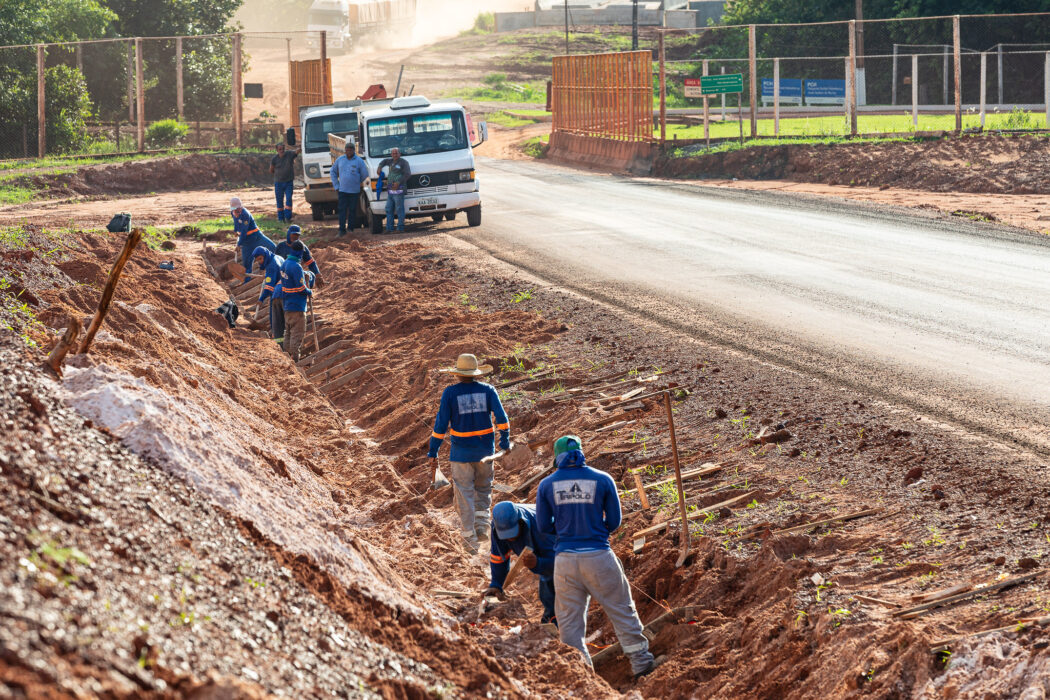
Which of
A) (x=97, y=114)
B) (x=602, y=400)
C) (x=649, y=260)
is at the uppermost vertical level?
(x=97, y=114)

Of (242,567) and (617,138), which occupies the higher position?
(617,138)

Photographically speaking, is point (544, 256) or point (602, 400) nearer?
point (602, 400)

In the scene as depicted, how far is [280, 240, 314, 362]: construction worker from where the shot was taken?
15234 millimetres

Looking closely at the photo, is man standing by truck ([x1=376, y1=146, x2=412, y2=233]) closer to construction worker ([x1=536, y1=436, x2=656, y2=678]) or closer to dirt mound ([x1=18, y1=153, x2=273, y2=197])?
dirt mound ([x1=18, y1=153, x2=273, y2=197])

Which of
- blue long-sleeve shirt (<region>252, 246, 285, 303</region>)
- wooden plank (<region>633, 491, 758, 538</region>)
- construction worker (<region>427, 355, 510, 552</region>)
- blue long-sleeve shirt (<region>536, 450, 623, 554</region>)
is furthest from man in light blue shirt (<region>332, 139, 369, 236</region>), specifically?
blue long-sleeve shirt (<region>536, 450, 623, 554</region>)

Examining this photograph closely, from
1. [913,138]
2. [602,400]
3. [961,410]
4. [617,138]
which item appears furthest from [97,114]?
[961,410]

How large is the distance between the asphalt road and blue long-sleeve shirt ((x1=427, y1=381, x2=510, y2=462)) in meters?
3.86

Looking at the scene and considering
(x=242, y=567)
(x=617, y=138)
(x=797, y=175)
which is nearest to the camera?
(x=242, y=567)

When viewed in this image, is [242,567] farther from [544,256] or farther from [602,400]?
[544,256]

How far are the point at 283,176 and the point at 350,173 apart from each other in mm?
2391

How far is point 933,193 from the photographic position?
25.6 meters

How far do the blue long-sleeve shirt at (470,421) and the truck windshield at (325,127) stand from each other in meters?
17.8

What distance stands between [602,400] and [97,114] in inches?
1298

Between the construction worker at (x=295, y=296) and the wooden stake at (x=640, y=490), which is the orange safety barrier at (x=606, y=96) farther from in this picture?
the wooden stake at (x=640, y=490)
